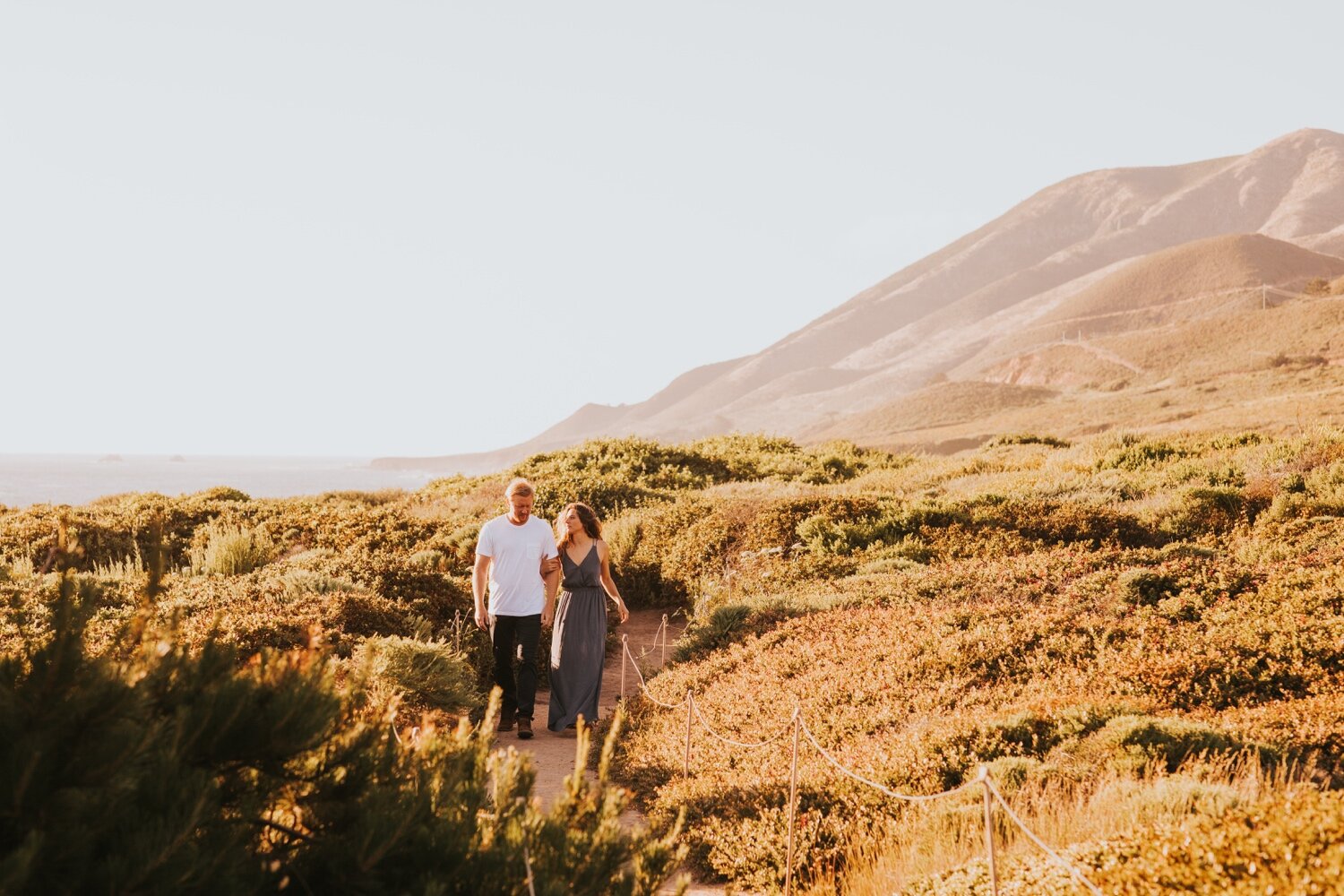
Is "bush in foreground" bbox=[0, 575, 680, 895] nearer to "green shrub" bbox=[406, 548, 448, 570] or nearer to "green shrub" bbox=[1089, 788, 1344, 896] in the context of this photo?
"green shrub" bbox=[1089, 788, 1344, 896]

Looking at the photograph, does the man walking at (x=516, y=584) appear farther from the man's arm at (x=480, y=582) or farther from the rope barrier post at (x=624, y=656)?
the rope barrier post at (x=624, y=656)

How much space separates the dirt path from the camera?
790 cm

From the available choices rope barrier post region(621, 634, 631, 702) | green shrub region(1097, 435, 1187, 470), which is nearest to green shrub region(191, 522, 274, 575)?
rope barrier post region(621, 634, 631, 702)

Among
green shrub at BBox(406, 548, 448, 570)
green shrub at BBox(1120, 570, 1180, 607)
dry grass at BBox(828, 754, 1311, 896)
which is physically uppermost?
green shrub at BBox(406, 548, 448, 570)

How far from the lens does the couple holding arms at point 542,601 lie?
989 cm

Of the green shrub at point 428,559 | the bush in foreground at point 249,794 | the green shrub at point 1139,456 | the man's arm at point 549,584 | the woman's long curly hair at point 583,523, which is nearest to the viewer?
the bush in foreground at point 249,794

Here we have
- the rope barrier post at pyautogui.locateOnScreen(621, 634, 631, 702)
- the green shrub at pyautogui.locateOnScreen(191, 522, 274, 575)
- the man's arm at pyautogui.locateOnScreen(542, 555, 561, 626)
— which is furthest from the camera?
the green shrub at pyautogui.locateOnScreen(191, 522, 274, 575)

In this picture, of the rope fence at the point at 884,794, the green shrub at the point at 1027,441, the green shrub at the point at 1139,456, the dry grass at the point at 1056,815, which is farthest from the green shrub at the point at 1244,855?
the green shrub at the point at 1027,441

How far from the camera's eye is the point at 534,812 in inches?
145

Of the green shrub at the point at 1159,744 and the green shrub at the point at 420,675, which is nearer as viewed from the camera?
the green shrub at the point at 1159,744

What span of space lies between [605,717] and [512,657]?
4.83 ft

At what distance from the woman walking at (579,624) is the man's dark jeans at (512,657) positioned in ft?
0.86

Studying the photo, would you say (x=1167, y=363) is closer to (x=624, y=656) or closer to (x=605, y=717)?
(x=624, y=656)

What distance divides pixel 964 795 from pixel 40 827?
506 cm
